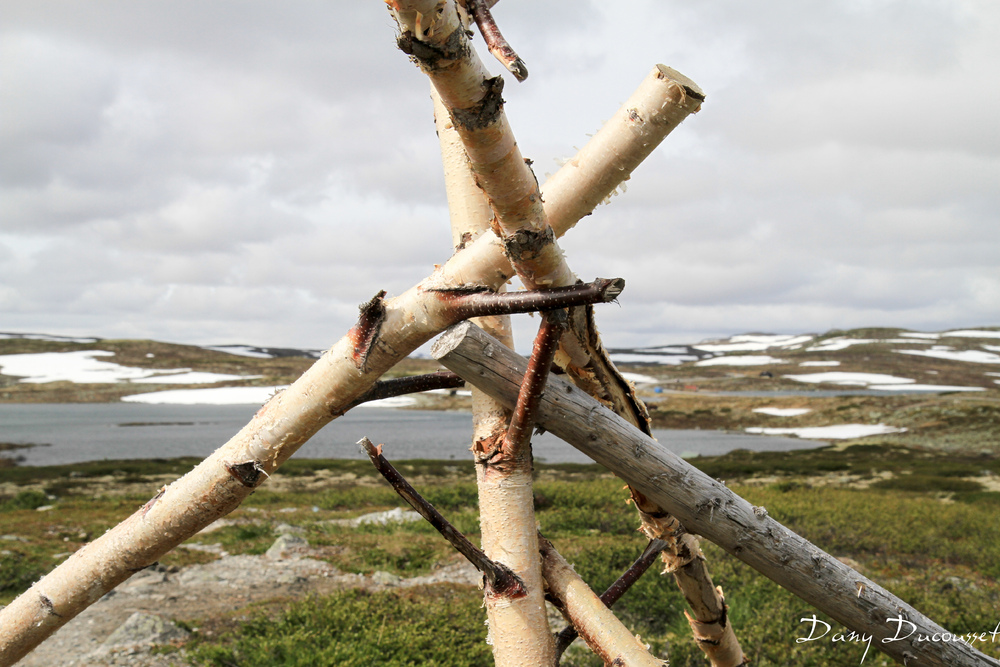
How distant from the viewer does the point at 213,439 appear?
50.4 metres

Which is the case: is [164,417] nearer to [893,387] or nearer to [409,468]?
[409,468]

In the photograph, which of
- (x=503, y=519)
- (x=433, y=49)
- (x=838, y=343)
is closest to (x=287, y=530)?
(x=503, y=519)

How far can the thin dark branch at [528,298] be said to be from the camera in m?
1.32

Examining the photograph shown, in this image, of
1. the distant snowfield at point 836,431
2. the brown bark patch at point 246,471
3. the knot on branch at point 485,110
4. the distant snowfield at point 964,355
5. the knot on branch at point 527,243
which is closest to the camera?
the knot on branch at point 485,110

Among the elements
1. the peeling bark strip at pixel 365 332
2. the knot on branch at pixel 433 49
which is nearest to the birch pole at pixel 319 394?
the peeling bark strip at pixel 365 332

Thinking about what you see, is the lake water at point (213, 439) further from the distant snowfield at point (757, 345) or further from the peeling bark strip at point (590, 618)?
the distant snowfield at point (757, 345)

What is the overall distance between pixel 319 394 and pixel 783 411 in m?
71.5

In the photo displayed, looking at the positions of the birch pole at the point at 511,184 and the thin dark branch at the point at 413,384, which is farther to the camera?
the thin dark branch at the point at 413,384

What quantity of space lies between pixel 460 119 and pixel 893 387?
12463 cm

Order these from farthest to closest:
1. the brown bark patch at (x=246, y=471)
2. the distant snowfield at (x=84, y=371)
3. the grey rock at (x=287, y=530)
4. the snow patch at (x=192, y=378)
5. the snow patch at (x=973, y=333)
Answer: the snow patch at (x=973, y=333) → the distant snowfield at (x=84, y=371) → the snow patch at (x=192, y=378) → the grey rock at (x=287, y=530) → the brown bark patch at (x=246, y=471)

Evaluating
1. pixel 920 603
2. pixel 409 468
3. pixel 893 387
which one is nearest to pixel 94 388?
pixel 409 468

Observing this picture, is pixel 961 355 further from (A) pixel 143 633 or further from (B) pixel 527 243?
(B) pixel 527 243

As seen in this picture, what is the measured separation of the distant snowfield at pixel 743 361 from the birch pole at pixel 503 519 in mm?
153331

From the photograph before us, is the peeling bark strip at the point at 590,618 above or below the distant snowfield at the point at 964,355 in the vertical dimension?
above
